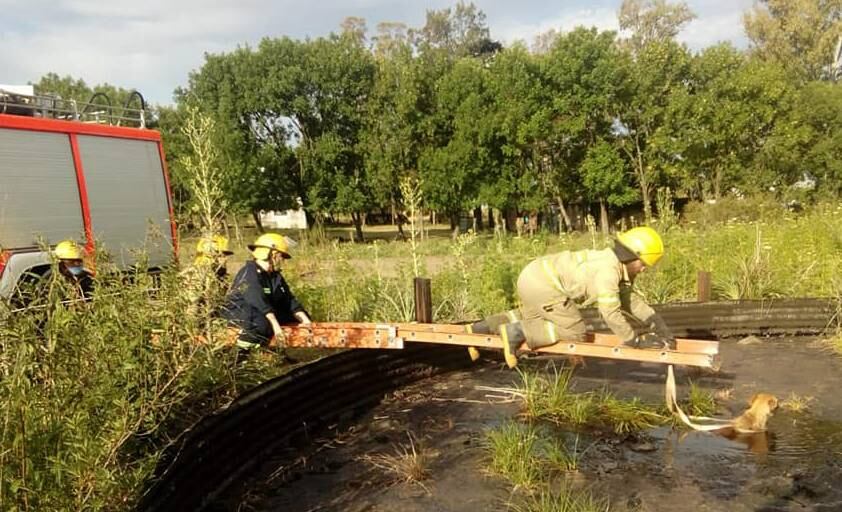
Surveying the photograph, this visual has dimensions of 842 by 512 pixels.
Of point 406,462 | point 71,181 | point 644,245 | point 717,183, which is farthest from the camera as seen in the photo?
point 717,183

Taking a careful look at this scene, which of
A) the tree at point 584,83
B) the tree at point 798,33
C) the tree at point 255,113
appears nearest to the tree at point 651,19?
the tree at point 798,33

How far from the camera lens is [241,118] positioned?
31.9m

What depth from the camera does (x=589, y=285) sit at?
532 cm

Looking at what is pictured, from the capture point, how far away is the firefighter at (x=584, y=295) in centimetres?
498

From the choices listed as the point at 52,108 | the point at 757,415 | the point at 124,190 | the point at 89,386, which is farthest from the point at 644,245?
the point at 52,108

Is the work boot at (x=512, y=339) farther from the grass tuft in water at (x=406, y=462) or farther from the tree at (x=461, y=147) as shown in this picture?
the tree at (x=461, y=147)

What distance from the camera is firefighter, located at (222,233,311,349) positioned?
5.58 m

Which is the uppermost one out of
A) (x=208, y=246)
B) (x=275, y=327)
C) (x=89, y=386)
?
(x=208, y=246)

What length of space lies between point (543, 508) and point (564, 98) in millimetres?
27341

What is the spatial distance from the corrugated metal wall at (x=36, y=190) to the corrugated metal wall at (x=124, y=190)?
0.29 meters

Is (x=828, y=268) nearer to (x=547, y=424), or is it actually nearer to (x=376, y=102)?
(x=547, y=424)

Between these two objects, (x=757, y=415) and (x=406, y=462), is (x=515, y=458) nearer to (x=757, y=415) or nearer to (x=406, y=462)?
(x=406, y=462)

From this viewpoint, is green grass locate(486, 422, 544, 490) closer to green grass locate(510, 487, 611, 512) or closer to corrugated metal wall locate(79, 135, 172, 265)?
green grass locate(510, 487, 611, 512)

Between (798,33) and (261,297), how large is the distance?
38929 millimetres
